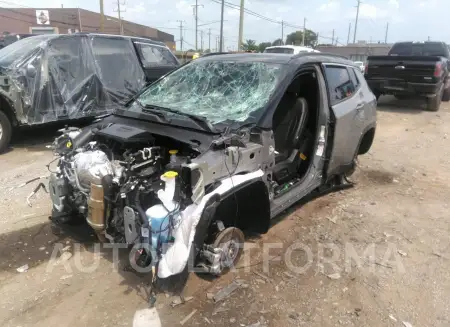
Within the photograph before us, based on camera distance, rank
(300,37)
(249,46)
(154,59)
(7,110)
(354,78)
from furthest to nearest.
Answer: (300,37) → (249,46) → (154,59) → (7,110) → (354,78)

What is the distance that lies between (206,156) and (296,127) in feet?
5.99

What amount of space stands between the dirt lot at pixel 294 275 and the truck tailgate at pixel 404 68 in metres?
6.19

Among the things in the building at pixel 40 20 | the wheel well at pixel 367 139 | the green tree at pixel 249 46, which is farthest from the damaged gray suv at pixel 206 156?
the building at pixel 40 20

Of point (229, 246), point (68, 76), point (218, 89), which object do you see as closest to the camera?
point (229, 246)

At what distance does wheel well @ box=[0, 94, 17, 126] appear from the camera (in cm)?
617

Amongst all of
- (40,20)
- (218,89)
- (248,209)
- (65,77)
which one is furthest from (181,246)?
(40,20)

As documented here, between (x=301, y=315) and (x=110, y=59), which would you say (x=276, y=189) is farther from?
(x=110, y=59)

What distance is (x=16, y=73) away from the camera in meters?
6.25

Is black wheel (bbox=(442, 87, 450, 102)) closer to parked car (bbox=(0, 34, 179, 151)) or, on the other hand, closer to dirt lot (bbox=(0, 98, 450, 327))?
dirt lot (bbox=(0, 98, 450, 327))

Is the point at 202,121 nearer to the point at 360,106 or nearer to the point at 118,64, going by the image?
the point at 360,106

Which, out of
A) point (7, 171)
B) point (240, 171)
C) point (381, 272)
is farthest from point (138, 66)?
point (381, 272)

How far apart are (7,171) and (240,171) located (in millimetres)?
4060

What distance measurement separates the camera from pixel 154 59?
8.35 meters

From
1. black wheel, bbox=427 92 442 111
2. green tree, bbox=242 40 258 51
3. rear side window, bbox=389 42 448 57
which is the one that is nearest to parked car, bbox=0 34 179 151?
black wheel, bbox=427 92 442 111
